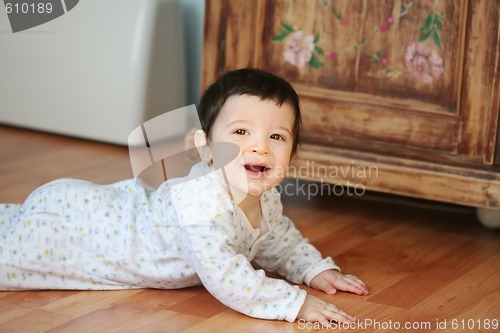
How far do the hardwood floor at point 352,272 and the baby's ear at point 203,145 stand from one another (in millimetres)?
209

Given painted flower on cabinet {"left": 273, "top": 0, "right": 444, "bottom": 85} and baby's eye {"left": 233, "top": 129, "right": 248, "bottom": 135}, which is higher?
painted flower on cabinet {"left": 273, "top": 0, "right": 444, "bottom": 85}

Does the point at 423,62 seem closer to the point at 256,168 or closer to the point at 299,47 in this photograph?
the point at 299,47

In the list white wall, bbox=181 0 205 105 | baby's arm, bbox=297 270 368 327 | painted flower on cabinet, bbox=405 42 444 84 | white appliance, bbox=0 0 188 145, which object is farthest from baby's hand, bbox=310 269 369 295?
white wall, bbox=181 0 205 105

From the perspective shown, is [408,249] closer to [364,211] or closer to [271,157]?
[364,211]

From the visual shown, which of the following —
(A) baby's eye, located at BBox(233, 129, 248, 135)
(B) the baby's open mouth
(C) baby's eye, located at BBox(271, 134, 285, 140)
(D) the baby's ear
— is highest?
(A) baby's eye, located at BBox(233, 129, 248, 135)

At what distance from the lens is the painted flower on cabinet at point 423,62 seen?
5.01ft

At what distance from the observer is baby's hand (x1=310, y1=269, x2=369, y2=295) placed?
1.30 metres

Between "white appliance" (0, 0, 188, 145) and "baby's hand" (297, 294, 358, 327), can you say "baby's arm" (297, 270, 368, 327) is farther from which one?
"white appliance" (0, 0, 188, 145)

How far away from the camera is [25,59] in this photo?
2.23 meters

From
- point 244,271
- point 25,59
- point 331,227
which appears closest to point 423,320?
point 244,271

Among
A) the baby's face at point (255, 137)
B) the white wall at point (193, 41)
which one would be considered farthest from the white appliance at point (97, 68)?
the baby's face at point (255, 137)

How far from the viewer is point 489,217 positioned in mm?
1650

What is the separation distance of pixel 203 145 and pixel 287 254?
0.79ft

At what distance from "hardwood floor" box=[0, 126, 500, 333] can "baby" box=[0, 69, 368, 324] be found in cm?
3
